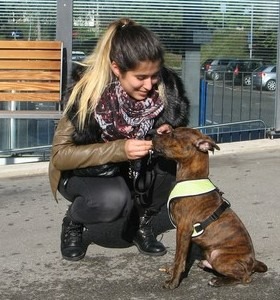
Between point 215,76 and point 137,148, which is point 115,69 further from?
point 215,76

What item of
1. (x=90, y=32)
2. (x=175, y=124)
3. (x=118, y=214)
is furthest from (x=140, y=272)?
(x=90, y=32)

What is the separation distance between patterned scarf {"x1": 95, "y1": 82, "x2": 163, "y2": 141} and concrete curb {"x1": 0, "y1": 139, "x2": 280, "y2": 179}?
260 cm

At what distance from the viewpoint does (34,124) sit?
22.8ft

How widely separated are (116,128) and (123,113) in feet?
0.31

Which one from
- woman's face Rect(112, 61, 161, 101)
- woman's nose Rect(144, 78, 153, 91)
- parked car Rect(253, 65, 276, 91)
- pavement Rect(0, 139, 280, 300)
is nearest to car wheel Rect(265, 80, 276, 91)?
parked car Rect(253, 65, 276, 91)

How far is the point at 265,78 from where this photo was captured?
7520 millimetres

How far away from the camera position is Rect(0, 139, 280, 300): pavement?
3.60 meters

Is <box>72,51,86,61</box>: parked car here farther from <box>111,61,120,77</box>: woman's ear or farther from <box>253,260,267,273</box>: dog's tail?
<box>253,260,267,273</box>: dog's tail

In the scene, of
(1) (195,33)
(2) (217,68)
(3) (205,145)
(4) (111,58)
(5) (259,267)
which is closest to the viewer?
(3) (205,145)

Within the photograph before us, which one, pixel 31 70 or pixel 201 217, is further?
pixel 31 70

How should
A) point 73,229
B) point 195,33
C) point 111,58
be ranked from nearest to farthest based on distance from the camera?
1. point 111,58
2. point 73,229
3. point 195,33

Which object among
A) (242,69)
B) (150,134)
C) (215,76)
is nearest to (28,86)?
(215,76)

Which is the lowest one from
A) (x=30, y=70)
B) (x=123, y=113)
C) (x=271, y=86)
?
(x=123, y=113)

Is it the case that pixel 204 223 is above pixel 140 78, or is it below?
below
